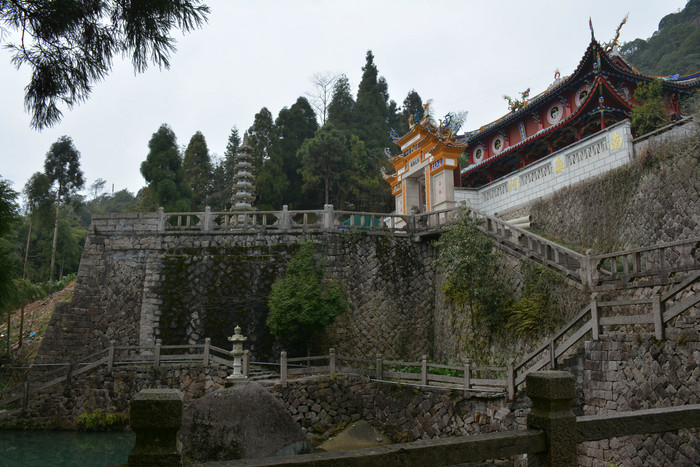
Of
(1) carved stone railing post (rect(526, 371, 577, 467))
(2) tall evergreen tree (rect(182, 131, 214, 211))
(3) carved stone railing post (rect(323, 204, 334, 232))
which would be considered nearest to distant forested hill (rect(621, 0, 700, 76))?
(3) carved stone railing post (rect(323, 204, 334, 232))

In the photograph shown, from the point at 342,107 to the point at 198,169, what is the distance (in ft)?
35.7

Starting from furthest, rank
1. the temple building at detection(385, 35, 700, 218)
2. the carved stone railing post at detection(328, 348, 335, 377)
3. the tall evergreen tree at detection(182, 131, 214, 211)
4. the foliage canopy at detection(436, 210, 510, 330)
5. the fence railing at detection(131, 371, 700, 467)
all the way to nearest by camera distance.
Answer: the tall evergreen tree at detection(182, 131, 214, 211)
the temple building at detection(385, 35, 700, 218)
the carved stone railing post at detection(328, 348, 335, 377)
the foliage canopy at detection(436, 210, 510, 330)
the fence railing at detection(131, 371, 700, 467)

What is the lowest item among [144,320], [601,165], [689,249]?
[144,320]

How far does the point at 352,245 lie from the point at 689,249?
990 cm

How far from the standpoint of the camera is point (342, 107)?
35406 millimetres

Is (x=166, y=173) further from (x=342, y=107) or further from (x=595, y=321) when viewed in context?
(x=595, y=321)

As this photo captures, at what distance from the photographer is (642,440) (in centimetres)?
782

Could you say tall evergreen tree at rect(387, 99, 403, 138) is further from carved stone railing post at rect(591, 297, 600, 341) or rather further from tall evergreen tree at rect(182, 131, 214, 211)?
carved stone railing post at rect(591, 297, 600, 341)

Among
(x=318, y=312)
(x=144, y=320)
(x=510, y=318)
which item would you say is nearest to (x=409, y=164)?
(x=318, y=312)

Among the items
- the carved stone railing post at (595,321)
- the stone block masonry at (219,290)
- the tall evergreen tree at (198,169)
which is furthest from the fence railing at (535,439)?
the tall evergreen tree at (198,169)

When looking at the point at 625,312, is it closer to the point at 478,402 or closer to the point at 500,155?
the point at 478,402

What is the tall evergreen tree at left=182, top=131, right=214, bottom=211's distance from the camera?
32906mm

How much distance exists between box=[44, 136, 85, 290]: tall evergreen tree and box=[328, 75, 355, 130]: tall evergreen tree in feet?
52.9

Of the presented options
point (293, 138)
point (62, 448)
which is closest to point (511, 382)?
point (62, 448)
